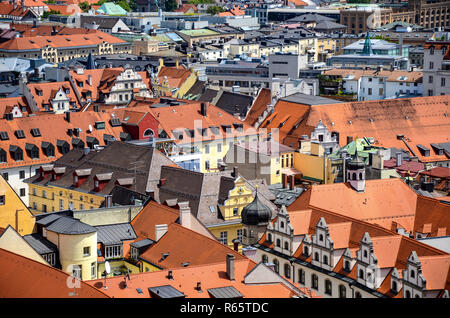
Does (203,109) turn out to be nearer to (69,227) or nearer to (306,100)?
(306,100)

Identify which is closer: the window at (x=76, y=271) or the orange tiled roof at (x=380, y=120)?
the window at (x=76, y=271)

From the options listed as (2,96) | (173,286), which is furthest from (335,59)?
(173,286)

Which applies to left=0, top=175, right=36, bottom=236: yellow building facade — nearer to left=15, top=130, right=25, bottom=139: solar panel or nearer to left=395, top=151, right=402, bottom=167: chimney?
left=15, top=130, right=25, bottom=139: solar panel

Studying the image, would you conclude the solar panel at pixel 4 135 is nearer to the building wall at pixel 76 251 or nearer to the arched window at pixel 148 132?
the arched window at pixel 148 132

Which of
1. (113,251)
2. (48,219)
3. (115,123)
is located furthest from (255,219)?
(115,123)

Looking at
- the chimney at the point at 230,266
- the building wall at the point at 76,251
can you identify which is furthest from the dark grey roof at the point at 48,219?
the chimney at the point at 230,266

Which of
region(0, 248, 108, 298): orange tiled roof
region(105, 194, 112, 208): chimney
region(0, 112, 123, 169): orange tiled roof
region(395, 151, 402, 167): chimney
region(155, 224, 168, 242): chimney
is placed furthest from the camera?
region(0, 112, 123, 169): orange tiled roof

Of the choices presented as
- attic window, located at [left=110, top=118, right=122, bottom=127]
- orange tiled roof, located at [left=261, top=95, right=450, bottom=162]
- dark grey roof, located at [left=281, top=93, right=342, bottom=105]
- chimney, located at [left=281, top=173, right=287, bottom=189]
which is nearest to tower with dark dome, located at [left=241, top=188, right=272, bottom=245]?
chimney, located at [left=281, top=173, right=287, bottom=189]
